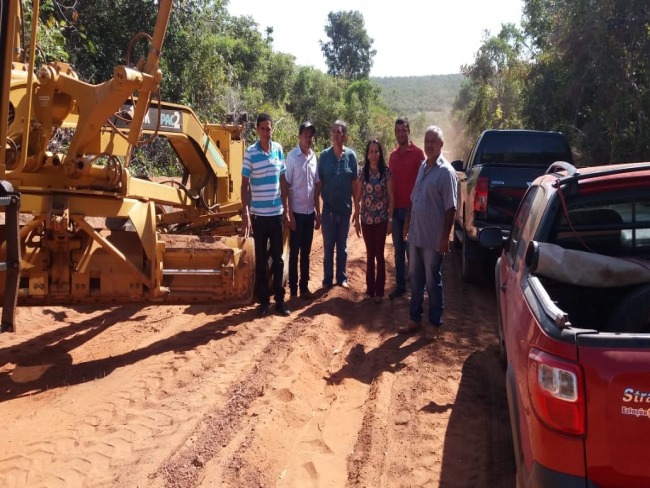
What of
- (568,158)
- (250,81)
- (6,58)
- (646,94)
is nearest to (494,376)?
(6,58)

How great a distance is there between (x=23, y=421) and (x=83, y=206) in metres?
1.73

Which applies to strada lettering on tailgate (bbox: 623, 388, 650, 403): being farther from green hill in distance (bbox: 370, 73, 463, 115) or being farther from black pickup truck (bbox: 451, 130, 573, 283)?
green hill in distance (bbox: 370, 73, 463, 115)

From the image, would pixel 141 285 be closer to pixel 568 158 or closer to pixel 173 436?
pixel 173 436

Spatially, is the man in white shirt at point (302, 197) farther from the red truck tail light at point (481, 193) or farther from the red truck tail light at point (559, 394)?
the red truck tail light at point (559, 394)

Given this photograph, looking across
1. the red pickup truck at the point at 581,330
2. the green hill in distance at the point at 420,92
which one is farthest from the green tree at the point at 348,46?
the red pickup truck at the point at 581,330

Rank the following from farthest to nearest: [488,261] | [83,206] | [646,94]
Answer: [646,94] < [488,261] < [83,206]

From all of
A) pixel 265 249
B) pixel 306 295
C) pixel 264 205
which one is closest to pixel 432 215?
pixel 264 205

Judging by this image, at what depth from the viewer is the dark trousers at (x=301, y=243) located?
296 inches

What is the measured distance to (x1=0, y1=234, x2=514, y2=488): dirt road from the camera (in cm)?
383

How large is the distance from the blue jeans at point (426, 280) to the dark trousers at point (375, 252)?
4.06 ft

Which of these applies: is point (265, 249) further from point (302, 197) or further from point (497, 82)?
point (497, 82)

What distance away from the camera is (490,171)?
24.8 feet

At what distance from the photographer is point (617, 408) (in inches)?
92.9

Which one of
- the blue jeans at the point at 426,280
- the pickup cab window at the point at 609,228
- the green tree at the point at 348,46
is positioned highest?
the green tree at the point at 348,46
